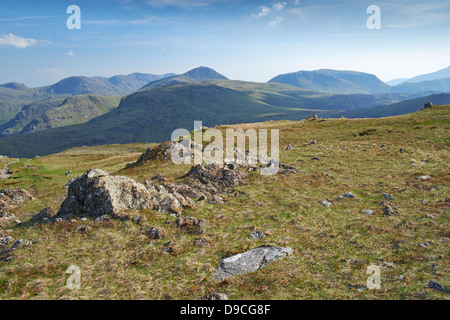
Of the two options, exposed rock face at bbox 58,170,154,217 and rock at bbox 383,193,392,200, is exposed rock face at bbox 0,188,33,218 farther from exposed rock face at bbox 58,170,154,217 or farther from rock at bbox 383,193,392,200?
rock at bbox 383,193,392,200

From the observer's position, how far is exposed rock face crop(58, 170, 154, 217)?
19922 millimetres

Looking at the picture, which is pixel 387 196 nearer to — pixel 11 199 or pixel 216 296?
pixel 216 296

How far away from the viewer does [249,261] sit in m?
14.3

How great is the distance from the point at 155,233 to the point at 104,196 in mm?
6204

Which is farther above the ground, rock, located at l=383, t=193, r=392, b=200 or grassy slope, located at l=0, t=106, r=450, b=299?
rock, located at l=383, t=193, r=392, b=200

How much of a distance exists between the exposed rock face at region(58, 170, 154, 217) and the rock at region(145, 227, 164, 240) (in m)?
3.67

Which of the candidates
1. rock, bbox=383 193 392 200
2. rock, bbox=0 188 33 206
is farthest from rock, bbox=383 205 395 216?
rock, bbox=0 188 33 206

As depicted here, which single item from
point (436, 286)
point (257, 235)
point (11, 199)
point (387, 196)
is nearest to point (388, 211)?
point (387, 196)

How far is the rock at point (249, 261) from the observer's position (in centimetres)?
1353

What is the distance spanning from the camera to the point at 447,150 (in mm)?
42000

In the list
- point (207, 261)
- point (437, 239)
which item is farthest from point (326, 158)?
point (207, 261)

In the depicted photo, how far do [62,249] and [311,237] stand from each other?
16829 millimetres

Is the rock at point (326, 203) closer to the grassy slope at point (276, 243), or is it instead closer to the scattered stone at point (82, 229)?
the grassy slope at point (276, 243)

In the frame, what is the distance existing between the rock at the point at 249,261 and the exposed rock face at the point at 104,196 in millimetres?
9837
